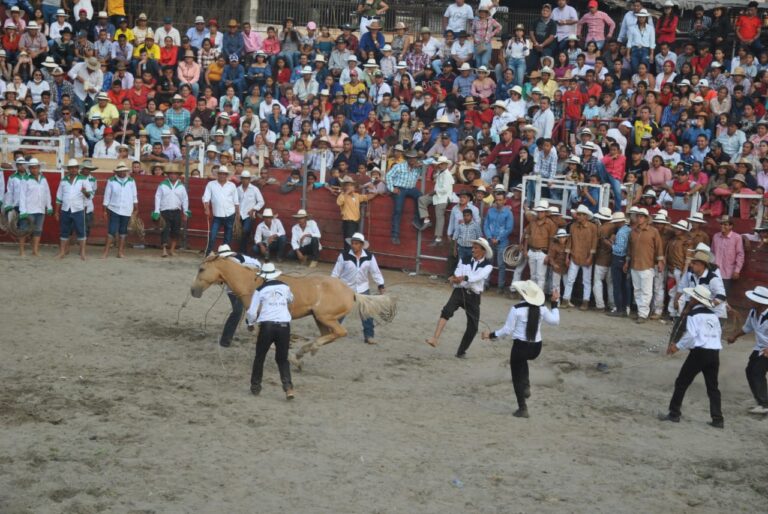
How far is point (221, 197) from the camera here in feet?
65.7

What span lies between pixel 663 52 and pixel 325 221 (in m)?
8.04

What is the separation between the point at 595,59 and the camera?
2288 centimetres

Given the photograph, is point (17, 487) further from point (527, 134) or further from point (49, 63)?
point (49, 63)

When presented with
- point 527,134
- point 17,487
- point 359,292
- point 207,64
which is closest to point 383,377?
point 359,292

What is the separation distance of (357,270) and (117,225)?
7059 mm

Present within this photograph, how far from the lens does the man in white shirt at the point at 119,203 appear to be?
64.4 ft

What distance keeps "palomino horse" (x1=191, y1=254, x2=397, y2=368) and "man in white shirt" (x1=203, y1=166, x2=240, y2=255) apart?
6655mm

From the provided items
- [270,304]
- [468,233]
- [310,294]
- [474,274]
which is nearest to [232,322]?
[310,294]

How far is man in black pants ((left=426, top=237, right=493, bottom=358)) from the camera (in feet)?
46.4

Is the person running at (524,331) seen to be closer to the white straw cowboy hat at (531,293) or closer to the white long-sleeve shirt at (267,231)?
the white straw cowboy hat at (531,293)

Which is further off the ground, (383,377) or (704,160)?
(704,160)

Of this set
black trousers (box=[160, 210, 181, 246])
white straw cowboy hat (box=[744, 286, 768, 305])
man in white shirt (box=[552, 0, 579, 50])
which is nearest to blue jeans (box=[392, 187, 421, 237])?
black trousers (box=[160, 210, 181, 246])

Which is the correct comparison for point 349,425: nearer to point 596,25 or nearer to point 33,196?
point 33,196

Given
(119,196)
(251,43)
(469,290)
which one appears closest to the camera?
(469,290)
